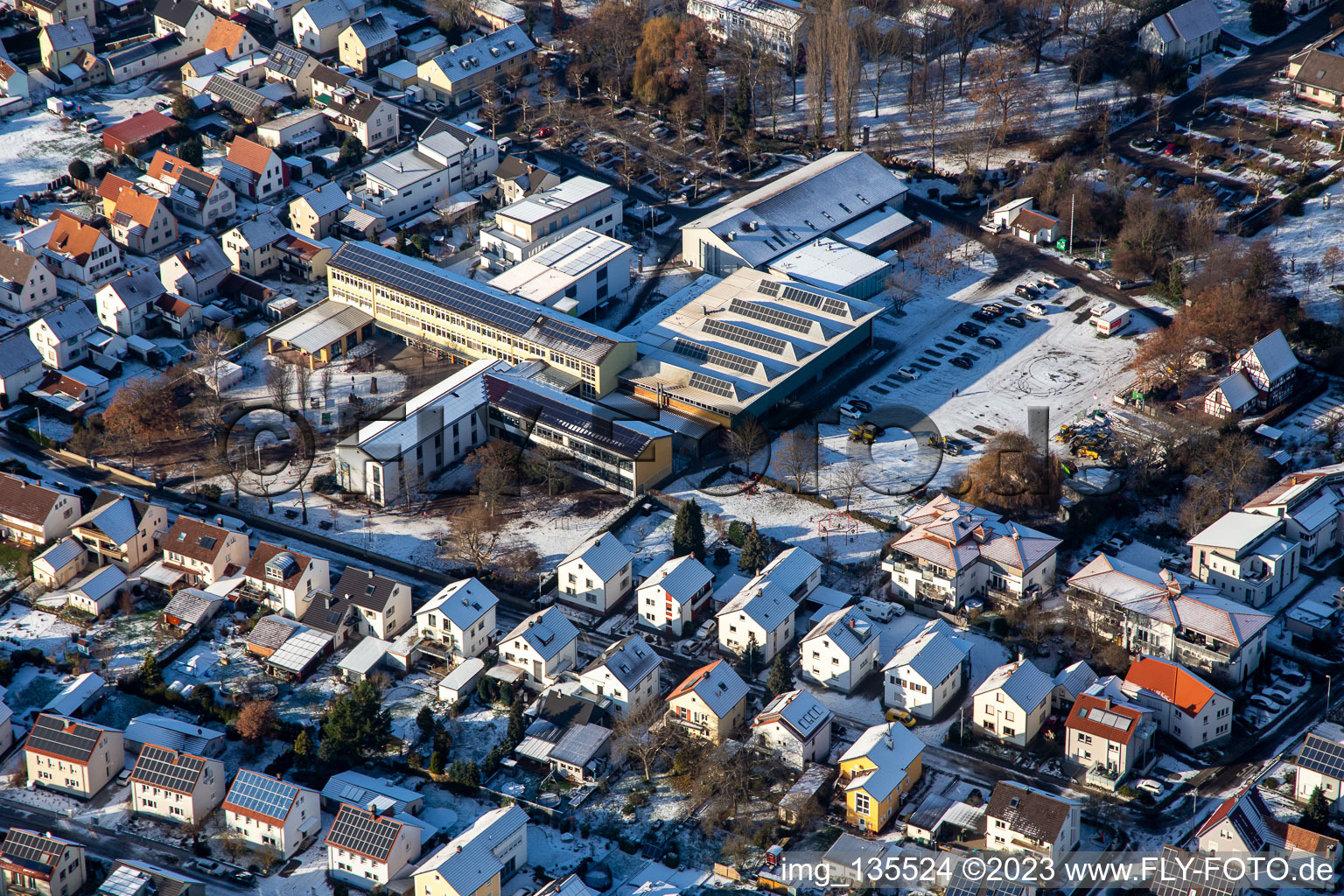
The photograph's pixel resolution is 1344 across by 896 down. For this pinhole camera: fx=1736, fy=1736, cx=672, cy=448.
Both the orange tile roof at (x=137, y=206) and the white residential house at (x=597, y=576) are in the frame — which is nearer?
the white residential house at (x=597, y=576)

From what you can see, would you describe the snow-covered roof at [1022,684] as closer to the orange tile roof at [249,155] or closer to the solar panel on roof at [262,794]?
the solar panel on roof at [262,794]

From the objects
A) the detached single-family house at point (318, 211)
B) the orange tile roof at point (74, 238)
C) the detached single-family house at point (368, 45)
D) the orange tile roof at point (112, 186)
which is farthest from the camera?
the detached single-family house at point (368, 45)

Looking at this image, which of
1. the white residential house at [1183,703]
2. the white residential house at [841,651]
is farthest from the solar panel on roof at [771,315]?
the white residential house at [1183,703]

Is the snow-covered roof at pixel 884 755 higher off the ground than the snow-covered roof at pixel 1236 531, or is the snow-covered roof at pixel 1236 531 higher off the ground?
the snow-covered roof at pixel 1236 531

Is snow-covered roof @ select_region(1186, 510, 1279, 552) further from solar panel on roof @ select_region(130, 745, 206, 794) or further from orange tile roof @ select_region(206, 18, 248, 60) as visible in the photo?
orange tile roof @ select_region(206, 18, 248, 60)

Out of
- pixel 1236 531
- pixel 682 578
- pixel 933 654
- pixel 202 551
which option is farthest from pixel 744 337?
pixel 202 551

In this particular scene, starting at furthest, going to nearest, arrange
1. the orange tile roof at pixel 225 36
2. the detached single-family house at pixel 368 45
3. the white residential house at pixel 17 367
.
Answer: the detached single-family house at pixel 368 45 → the orange tile roof at pixel 225 36 → the white residential house at pixel 17 367
